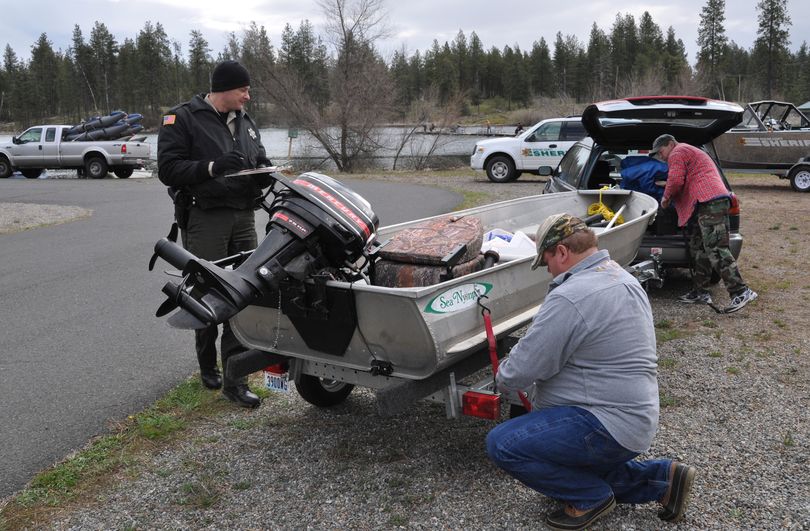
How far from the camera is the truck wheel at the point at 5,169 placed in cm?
2630

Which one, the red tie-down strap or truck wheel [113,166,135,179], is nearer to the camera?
the red tie-down strap

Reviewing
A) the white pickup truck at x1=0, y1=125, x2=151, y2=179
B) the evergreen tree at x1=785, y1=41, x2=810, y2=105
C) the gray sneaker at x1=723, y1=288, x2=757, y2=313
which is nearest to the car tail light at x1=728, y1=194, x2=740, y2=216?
the gray sneaker at x1=723, y1=288, x2=757, y2=313

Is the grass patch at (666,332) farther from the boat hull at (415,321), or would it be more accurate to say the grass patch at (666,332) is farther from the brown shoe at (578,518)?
the brown shoe at (578,518)

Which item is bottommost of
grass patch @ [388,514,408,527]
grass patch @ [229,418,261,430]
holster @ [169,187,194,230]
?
grass patch @ [388,514,408,527]

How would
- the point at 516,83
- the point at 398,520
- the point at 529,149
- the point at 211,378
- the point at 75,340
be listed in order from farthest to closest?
the point at 516,83, the point at 529,149, the point at 75,340, the point at 211,378, the point at 398,520

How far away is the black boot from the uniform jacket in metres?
1.25

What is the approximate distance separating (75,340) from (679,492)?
5.31m

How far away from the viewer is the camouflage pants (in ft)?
23.3

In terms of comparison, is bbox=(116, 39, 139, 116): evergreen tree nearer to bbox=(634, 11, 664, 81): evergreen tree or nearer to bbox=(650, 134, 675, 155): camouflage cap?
bbox=(634, 11, 664, 81): evergreen tree

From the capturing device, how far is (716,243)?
7.14 metres

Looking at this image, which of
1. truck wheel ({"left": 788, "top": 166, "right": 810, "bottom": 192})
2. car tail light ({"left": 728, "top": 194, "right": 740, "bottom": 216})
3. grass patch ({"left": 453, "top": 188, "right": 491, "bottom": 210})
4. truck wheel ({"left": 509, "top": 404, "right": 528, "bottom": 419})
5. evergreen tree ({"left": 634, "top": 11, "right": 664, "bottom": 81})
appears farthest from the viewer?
evergreen tree ({"left": 634, "top": 11, "right": 664, "bottom": 81})

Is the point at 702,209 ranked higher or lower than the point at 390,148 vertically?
lower

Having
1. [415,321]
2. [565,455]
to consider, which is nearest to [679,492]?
[565,455]

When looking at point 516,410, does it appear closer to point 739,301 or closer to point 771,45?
point 739,301
